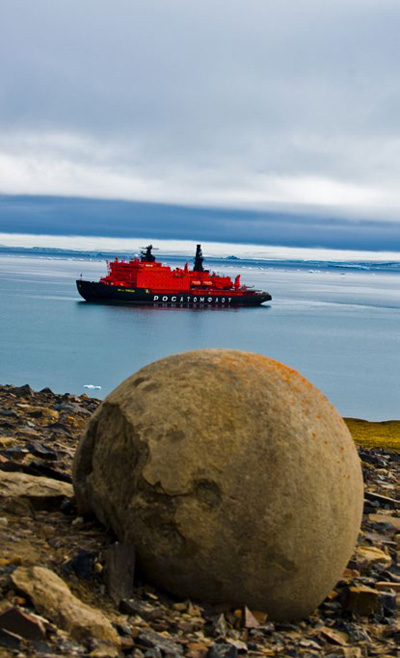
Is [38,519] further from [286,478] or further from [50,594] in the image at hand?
[286,478]

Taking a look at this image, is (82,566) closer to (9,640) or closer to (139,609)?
(139,609)

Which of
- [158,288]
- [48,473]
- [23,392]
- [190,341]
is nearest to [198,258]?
[158,288]

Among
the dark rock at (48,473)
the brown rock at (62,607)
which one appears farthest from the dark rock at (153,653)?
the dark rock at (48,473)

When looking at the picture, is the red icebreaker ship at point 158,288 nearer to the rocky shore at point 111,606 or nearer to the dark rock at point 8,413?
the dark rock at point 8,413

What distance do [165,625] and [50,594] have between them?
984mm

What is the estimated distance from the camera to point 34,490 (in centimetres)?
751

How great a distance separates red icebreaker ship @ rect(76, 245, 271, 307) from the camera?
88.6 m

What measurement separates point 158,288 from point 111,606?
281 ft

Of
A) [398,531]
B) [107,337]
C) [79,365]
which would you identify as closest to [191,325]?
[107,337]

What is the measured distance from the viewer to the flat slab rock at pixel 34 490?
7.28 metres

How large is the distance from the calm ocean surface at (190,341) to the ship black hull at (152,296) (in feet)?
6.59

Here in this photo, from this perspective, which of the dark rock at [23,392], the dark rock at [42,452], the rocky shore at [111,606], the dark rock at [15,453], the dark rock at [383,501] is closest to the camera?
the rocky shore at [111,606]

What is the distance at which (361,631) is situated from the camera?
250 inches

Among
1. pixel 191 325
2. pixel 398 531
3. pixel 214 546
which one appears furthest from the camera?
pixel 191 325
